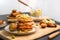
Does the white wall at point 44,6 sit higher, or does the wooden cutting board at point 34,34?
the white wall at point 44,6

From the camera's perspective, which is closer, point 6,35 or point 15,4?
point 6,35

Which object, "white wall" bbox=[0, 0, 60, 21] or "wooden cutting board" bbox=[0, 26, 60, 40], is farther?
"white wall" bbox=[0, 0, 60, 21]

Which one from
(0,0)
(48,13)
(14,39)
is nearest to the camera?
(14,39)

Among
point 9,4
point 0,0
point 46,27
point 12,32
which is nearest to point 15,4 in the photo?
point 9,4

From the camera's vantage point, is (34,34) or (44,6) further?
(44,6)

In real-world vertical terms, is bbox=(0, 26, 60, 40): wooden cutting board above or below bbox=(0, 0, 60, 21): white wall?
below

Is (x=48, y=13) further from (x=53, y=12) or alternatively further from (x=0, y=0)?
(x=0, y=0)

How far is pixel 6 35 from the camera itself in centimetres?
107

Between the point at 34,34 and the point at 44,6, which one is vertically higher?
the point at 44,6

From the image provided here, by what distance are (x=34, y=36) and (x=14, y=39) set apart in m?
0.14

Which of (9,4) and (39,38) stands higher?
(9,4)

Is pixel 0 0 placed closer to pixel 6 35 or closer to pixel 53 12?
pixel 53 12

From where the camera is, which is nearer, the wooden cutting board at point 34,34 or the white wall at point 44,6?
the wooden cutting board at point 34,34

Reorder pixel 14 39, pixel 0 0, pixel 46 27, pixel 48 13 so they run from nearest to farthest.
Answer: pixel 14 39, pixel 46 27, pixel 0 0, pixel 48 13
